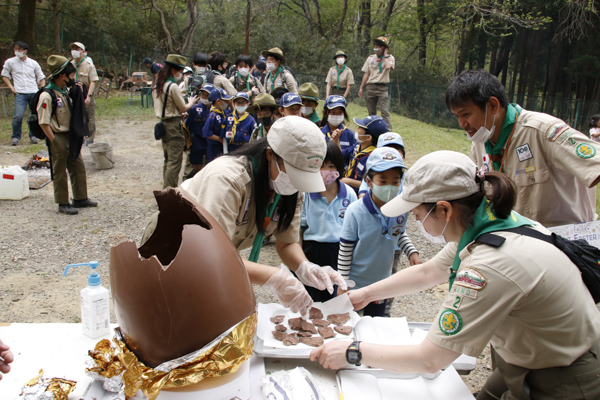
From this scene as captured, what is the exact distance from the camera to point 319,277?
2445 mm

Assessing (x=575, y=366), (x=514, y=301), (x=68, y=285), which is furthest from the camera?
(x=68, y=285)

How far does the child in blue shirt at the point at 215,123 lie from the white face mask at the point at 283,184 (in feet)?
13.3

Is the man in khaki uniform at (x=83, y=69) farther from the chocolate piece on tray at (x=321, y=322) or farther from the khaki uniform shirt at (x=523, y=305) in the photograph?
the khaki uniform shirt at (x=523, y=305)

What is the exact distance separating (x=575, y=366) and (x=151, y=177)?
749 centimetres

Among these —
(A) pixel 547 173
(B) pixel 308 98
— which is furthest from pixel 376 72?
(A) pixel 547 173

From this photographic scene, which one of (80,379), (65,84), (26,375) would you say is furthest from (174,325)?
(65,84)

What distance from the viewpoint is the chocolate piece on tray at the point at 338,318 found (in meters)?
2.08

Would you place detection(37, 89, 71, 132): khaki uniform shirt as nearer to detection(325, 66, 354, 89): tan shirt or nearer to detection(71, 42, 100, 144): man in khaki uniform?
detection(71, 42, 100, 144): man in khaki uniform

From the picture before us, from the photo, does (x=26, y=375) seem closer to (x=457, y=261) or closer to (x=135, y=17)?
(x=457, y=261)

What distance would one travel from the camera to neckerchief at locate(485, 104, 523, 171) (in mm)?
2588

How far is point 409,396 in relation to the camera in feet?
5.41

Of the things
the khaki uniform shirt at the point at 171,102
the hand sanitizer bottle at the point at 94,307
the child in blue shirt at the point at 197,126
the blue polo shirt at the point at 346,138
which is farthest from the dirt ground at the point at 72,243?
the blue polo shirt at the point at 346,138

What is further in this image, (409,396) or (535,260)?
(409,396)

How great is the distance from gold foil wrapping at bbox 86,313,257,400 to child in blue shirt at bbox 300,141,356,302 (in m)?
1.95
